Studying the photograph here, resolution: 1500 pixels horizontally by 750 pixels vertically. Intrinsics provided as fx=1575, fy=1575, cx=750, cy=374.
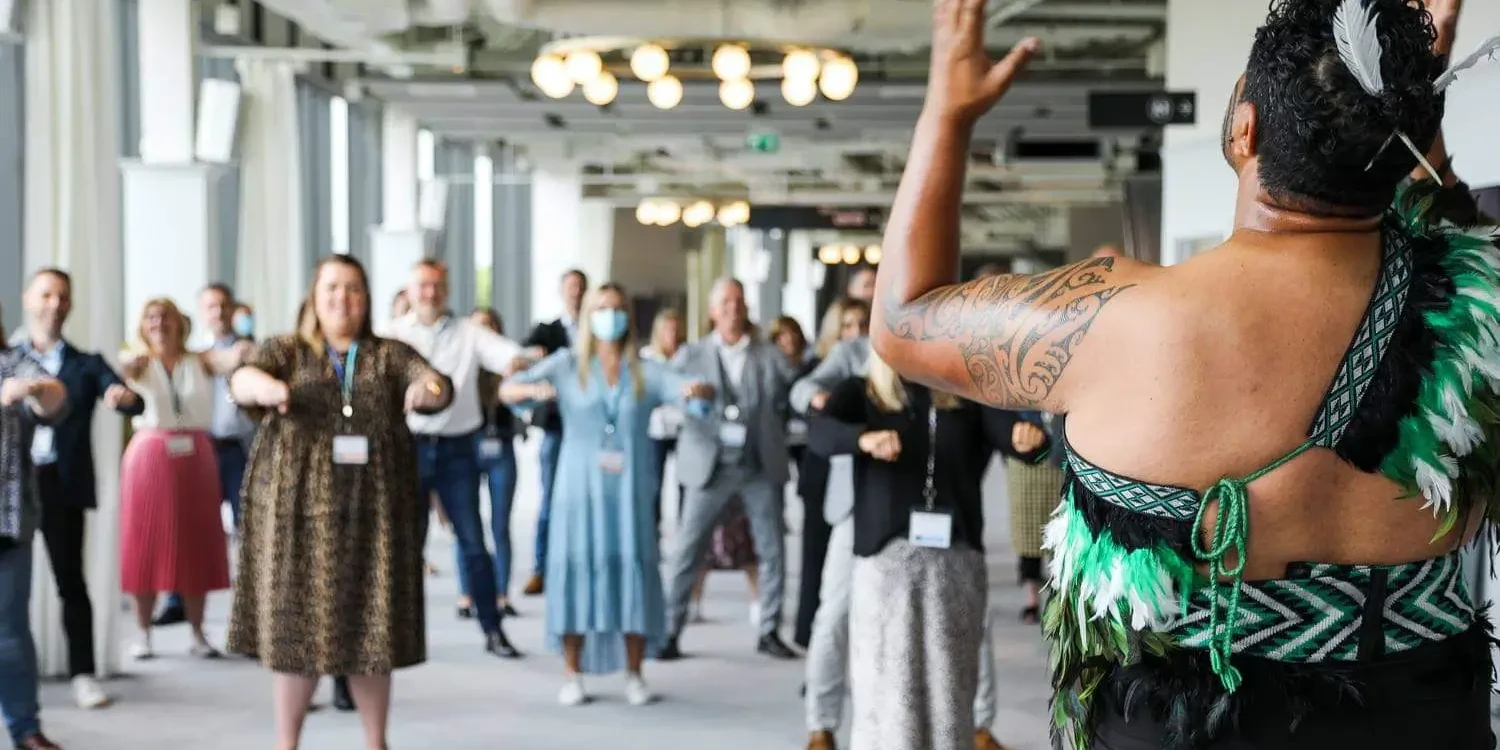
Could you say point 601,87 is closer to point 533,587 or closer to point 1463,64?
point 533,587

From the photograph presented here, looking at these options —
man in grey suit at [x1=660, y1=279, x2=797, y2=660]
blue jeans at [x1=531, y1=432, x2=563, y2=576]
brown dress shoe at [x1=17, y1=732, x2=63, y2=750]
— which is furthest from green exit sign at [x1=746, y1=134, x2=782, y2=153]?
brown dress shoe at [x1=17, y1=732, x2=63, y2=750]

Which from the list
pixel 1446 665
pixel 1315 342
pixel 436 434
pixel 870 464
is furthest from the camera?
pixel 436 434

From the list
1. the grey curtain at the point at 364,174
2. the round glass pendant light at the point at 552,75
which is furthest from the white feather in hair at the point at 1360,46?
the grey curtain at the point at 364,174

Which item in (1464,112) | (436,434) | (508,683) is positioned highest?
(1464,112)

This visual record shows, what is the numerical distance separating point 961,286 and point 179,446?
20.0 ft

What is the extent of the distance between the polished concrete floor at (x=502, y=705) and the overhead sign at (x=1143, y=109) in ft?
9.40

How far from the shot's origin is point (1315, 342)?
5.12 ft

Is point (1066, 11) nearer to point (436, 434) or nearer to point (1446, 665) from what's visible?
point (436, 434)

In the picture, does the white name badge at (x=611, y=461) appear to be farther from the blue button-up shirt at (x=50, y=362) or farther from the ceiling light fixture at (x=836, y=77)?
the ceiling light fixture at (x=836, y=77)

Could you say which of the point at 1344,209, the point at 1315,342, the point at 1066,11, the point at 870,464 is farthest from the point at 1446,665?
the point at 1066,11

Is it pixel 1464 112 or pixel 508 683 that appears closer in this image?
pixel 1464 112

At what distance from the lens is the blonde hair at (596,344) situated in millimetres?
6105

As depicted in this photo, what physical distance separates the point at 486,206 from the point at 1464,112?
64.1ft

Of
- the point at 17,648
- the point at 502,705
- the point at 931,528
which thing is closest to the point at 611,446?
the point at 502,705
